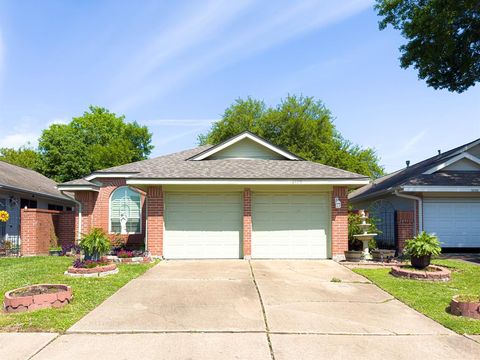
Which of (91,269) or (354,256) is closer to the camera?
(91,269)

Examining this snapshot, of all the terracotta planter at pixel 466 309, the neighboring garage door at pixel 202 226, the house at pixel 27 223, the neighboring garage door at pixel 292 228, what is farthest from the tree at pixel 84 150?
the terracotta planter at pixel 466 309

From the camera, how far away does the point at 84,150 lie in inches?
1640

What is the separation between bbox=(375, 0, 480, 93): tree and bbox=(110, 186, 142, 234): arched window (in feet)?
44.5

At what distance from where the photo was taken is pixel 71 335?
5.42 meters

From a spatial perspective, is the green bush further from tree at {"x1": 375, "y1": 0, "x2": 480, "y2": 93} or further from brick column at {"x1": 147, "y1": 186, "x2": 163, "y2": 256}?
tree at {"x1": 375, "y1": 0, "x2": 480, "y2": 93}

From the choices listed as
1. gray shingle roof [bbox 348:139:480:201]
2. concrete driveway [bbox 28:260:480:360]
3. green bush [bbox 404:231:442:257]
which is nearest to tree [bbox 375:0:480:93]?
gray shingle roof [bbox 348:139:480:201]

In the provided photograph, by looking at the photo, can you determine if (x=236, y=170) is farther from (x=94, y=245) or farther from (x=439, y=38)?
(x=439, y=38)

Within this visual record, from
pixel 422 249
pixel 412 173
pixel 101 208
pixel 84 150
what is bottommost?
pixel 422 249

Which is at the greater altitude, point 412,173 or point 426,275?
point 412,173

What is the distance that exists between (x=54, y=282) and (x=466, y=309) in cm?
807

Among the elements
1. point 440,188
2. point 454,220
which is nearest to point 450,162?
point 440,188

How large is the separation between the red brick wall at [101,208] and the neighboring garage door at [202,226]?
3140 mm

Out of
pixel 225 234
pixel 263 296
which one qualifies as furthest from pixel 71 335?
pixel 225 234

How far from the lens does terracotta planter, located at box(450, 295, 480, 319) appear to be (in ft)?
20.9
